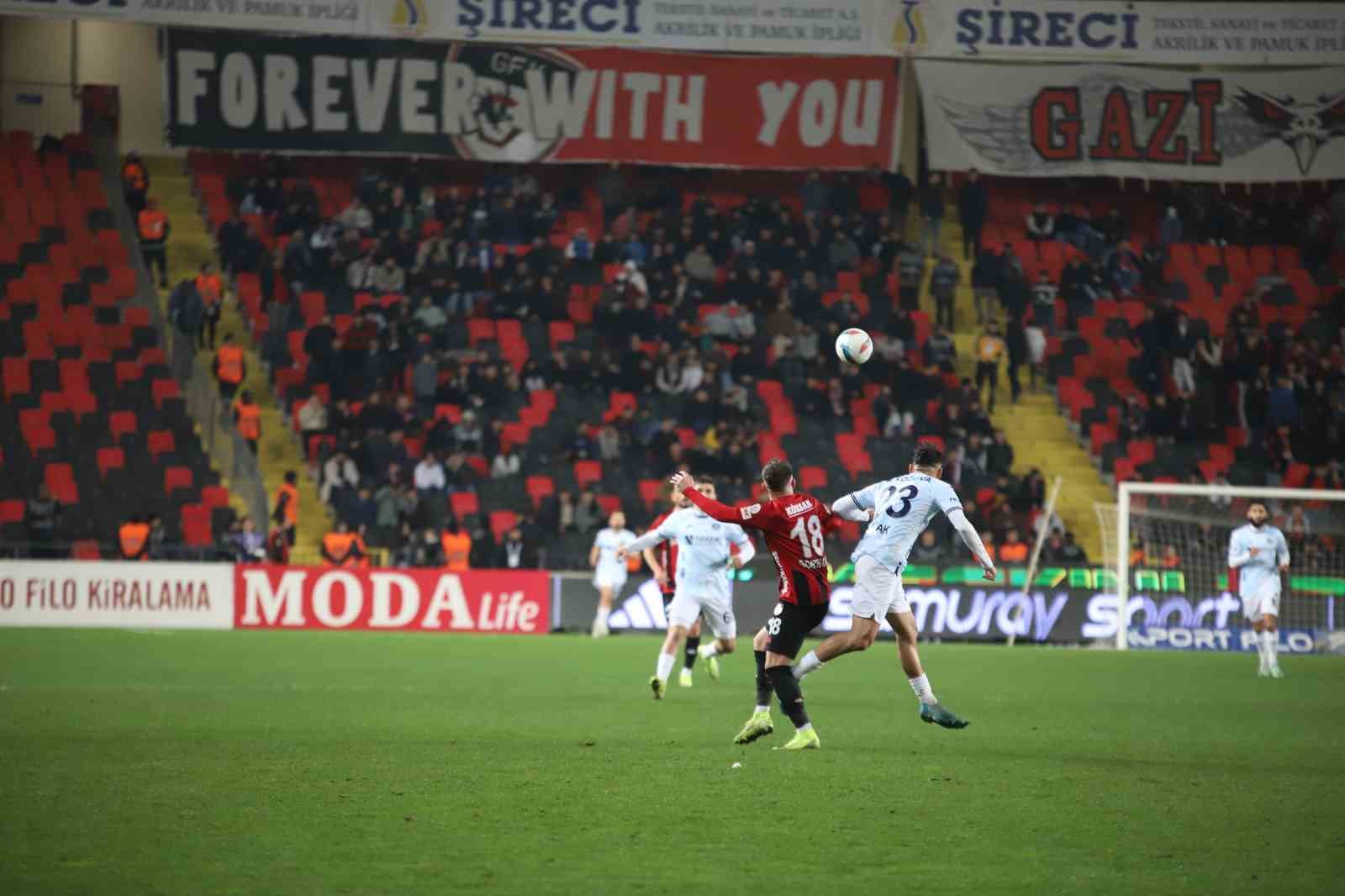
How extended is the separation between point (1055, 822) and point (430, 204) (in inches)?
1160

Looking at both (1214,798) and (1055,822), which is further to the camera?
(1214,798)

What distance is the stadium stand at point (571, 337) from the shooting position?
31.9 m

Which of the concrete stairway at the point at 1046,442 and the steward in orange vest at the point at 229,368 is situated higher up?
the steward in orange vest at the point at 229,368

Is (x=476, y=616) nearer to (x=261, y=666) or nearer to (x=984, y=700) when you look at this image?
(x=261, y=666)

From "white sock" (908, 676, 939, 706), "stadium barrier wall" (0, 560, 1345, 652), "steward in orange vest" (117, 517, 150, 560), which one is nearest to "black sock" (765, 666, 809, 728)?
"white sock" (908, 676, 939, 706)

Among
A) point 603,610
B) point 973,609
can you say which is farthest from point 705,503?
point 973,609

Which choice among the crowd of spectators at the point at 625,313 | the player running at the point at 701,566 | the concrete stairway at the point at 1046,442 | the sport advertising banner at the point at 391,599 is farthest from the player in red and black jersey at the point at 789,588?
the concrete stairway at the point at 1046,442

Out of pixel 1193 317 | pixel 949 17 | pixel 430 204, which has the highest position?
pixel 949 17

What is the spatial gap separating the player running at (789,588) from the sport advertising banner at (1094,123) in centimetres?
2365

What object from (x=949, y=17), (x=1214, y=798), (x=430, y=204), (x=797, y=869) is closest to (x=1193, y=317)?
(x=949, y=17)

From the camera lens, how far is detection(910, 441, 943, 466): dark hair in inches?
531

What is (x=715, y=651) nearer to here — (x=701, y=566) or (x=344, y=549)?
(x=701, y=566)

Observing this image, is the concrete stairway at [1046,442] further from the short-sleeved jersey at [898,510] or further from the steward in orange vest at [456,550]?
the short-sleeved jersey at [898,510]

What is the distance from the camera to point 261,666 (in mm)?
20797
